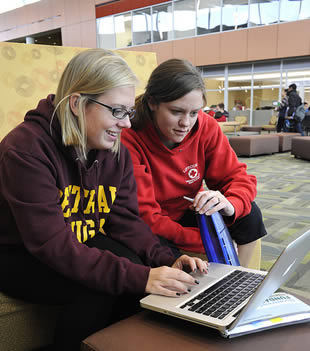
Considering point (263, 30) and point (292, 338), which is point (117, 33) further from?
point (292, 338)

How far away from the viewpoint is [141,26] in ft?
40.8

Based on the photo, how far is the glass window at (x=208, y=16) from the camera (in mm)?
10867

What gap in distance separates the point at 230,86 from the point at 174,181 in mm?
10924

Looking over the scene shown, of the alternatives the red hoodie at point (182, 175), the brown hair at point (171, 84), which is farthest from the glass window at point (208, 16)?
the brown hair at point (171, 84)

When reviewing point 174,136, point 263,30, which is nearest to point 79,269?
point 174,136

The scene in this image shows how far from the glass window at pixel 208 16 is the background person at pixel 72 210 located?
36.7 ft

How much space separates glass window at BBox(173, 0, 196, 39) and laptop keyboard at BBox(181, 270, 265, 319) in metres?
11.8

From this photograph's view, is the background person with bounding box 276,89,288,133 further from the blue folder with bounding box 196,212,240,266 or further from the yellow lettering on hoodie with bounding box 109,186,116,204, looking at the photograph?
the yellow lettering on hoodie with bounding box 109,186,116,204

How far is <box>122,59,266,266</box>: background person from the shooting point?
1.19m

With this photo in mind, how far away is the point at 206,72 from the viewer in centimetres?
1188

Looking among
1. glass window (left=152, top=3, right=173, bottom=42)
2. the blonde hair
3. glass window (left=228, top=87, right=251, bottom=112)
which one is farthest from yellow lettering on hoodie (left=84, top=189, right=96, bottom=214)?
glass window (left=152, top=3, right=173, bottom=42)

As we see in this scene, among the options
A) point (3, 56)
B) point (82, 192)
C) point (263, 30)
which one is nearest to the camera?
point (82, 192)

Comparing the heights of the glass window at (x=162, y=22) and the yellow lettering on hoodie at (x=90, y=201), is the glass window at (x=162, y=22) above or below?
above

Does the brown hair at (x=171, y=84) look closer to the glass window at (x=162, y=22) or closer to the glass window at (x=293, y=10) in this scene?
the glass window at (x=293, y=10)
